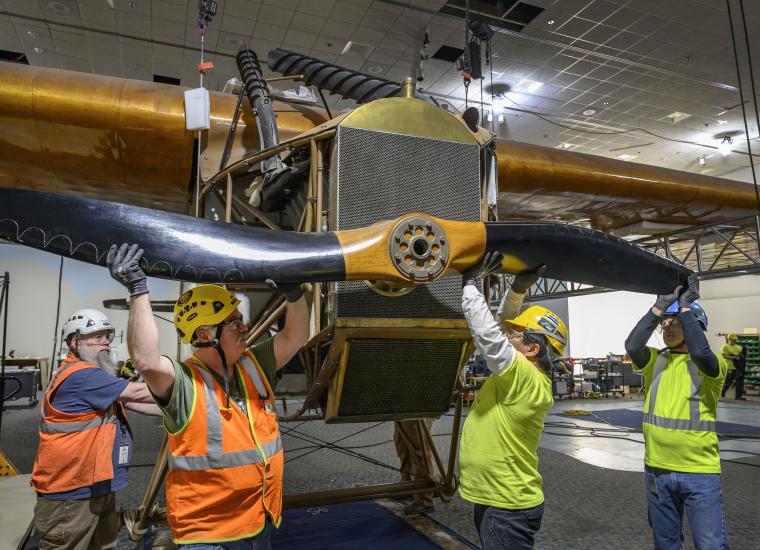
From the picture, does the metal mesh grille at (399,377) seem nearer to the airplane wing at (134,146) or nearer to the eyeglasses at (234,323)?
the eyeglasses at (234,323)

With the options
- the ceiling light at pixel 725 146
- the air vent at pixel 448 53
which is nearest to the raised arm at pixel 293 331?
the air vent at pixel 448 53

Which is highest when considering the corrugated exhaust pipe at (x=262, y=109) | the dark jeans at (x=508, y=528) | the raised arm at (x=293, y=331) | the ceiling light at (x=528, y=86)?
the ceiling light at (x=528, y=86)

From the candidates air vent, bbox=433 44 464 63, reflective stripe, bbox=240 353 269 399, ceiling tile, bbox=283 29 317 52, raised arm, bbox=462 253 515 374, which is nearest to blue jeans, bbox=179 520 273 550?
reflective stripe, bbox=240 353 269 399

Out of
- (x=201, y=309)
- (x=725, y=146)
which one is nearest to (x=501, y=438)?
(x=201, y=309)

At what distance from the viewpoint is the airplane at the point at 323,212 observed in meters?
1.64

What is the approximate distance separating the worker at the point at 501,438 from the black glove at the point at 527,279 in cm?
22

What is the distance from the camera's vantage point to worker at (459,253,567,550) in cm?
213

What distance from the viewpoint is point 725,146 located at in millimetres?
14203

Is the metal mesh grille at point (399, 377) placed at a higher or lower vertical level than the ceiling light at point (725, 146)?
lower

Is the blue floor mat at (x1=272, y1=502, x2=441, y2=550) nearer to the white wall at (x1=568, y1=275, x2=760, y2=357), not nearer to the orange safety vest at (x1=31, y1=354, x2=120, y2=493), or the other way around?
the orange safety vest at (x1=31, y1=354, x2=120, y2=493)

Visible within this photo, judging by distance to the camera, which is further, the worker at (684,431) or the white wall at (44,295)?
the white wall at (44,295)

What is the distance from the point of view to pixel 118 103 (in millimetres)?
4031

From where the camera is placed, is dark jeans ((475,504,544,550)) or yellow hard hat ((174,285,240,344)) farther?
dark jeans ((475,504,544,550))

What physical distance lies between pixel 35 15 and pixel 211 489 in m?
9.81
